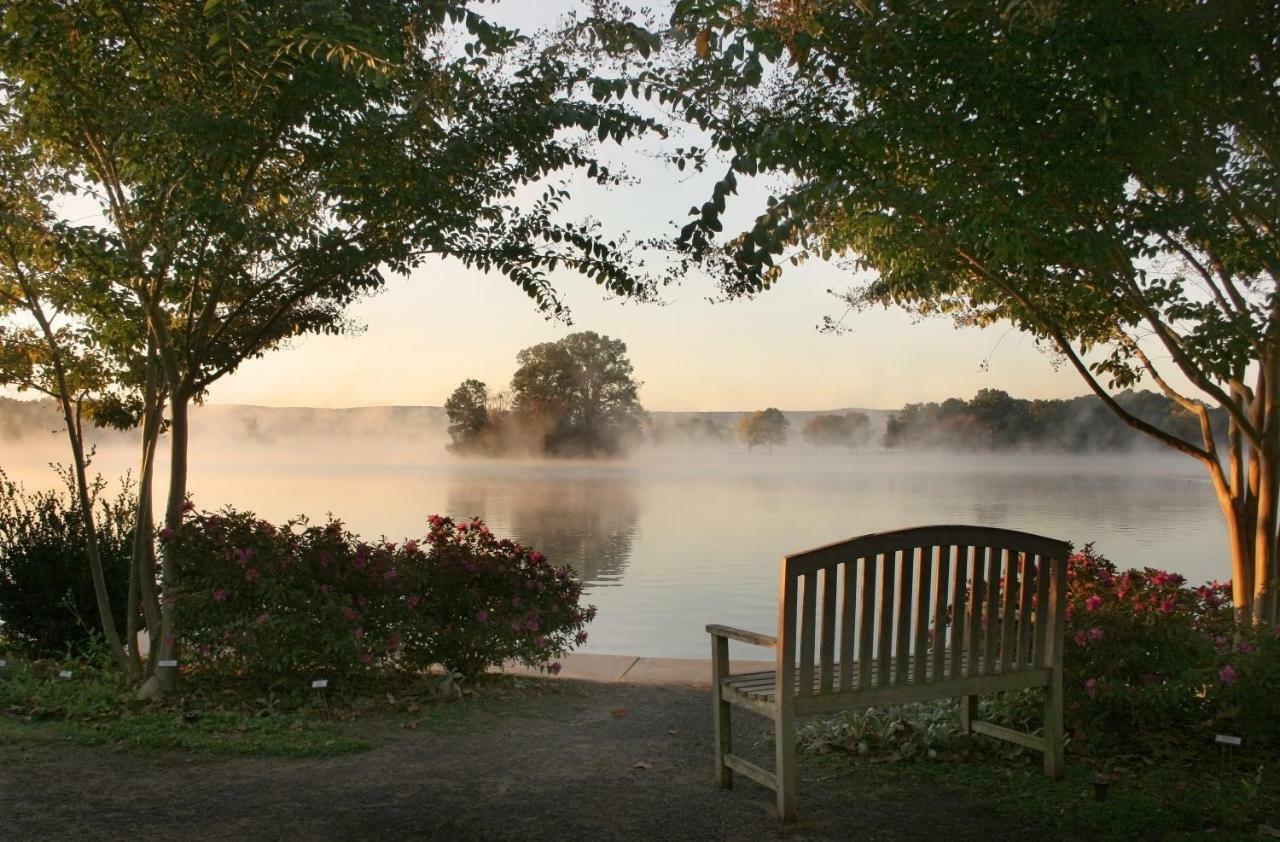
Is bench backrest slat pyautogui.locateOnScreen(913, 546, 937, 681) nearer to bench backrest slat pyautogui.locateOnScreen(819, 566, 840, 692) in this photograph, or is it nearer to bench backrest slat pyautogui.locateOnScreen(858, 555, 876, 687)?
bench backrest slat pyautogui.locateOnScreen(858, 555, 876, 687)

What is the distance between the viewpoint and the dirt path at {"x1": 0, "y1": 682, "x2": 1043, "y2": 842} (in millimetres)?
3750

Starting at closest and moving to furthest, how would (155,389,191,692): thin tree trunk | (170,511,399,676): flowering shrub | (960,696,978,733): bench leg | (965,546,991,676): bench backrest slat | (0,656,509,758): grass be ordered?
(965,546,991,676): bench backrest slat
(960,696,978,733): bench leg
(0,656,509,758): grass
(170,511,399,676): flowering shrub
(155,389,191,692): thin tree trunk

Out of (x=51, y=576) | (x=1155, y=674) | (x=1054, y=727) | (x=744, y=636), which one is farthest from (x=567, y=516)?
(x=744, y=636)

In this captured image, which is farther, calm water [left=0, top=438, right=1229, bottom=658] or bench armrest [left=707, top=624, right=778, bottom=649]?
calm water [left=0, top=438, right=1229, bottom=658]

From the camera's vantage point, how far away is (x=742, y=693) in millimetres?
4023

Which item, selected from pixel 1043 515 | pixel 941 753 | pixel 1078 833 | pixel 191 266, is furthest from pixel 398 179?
pixel 1043 515

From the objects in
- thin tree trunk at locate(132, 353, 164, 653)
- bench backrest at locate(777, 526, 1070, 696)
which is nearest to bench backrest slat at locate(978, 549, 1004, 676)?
bench backrest at locate(777, 526, 1070, 696)

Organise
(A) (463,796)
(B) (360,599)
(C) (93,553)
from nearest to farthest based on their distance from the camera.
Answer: (A) (463,796) < (B) (360,599) < (C) (93,553)

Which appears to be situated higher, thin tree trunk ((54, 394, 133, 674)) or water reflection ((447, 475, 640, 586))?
thin tree trunk ((54, 394, 133, 674))

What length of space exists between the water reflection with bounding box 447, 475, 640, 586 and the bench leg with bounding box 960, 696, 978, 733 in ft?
26.8

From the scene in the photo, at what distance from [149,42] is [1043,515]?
65.7 feet

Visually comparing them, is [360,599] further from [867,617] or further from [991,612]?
[991,612]

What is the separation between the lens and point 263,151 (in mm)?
5457

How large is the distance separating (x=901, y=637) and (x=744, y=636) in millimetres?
566
